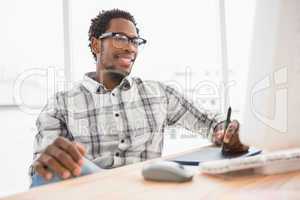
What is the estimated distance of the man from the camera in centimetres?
141

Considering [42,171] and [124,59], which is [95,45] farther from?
[42,171]

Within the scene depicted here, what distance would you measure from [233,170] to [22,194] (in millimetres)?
432

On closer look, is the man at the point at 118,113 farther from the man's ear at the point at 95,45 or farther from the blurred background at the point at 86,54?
the blurred background at the point at 86,54

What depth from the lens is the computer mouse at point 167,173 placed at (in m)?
0.72

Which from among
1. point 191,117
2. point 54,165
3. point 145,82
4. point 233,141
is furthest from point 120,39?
point 54,165

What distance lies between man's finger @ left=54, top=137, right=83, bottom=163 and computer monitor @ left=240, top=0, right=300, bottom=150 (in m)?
0.43

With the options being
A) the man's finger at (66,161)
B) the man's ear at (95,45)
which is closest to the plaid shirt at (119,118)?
the man's ear at (95,45)

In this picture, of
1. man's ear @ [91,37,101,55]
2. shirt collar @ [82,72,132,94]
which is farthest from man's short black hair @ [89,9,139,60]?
shirt collar @ [82,72,132,94]

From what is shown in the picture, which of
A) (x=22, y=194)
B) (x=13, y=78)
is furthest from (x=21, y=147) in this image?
(x=22, y=194)

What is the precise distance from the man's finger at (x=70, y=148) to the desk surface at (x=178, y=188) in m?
0.07

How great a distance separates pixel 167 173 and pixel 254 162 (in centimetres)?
19

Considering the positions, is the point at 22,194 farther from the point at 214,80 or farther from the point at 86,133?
the point at 214,80

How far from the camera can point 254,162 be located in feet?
2.46

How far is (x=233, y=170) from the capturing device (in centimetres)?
76
